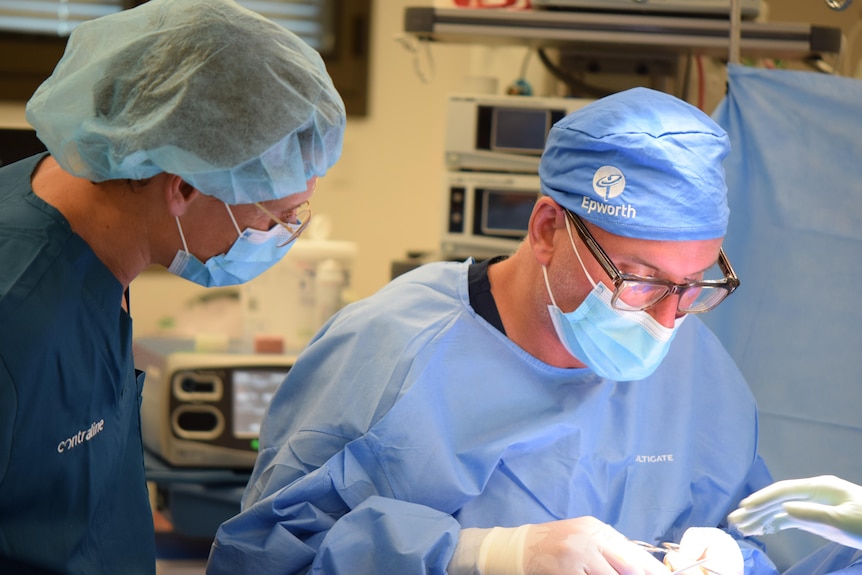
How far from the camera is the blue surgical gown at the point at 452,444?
1424 millimetres

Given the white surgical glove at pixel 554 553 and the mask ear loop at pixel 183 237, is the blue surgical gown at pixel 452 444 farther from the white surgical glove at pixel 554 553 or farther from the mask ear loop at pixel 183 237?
the mask ear loop at pixel 183 237

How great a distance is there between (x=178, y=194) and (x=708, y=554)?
95cm

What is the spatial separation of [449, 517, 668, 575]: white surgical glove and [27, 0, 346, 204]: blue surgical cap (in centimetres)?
58

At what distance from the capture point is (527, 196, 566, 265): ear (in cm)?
157

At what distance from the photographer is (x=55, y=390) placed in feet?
4.08

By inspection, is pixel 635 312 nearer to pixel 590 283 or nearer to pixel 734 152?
pixel 590 283

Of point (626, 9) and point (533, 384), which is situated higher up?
point (626, 9)

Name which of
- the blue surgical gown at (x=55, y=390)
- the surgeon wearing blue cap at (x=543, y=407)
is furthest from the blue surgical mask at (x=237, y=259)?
the surgeon wearing blue cap at (x=543, y=407)

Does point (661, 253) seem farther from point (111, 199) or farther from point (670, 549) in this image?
point (111, 199)

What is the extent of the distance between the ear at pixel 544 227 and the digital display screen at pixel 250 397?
123 cm

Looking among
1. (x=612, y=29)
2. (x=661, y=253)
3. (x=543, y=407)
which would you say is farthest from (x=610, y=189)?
(x=612, y=29)

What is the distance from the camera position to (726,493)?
169 cm

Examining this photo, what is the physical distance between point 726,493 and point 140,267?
105 centimetres

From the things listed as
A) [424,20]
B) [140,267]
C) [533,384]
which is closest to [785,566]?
[533,384]
